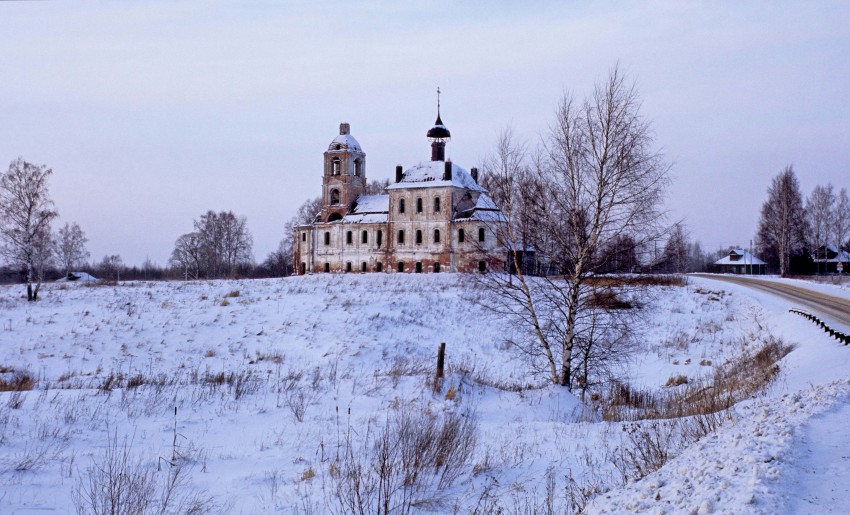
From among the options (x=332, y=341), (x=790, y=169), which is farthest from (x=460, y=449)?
(x=790, y=169)

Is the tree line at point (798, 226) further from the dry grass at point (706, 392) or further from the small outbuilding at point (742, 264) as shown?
the dry grass at point (706, 392)

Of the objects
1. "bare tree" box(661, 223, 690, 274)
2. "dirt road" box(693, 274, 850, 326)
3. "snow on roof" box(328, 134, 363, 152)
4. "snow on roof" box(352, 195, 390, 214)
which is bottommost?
"dirt road" box(693, 274, 850, 326)

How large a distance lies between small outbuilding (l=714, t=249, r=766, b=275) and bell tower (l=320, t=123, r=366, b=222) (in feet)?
146

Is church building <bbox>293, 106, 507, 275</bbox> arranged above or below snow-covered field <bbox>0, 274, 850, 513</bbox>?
above

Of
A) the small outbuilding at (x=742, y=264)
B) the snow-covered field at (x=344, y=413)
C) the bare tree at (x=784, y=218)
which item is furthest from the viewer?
the small outbuilding at (x=742, y=264)

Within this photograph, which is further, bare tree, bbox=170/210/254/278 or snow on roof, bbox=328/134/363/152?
bare tree, bbox=170/210/254/278

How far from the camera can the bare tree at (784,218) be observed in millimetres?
51281

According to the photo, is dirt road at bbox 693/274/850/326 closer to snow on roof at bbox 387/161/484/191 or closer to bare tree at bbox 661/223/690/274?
bare tree at bbox 661/223/690/274

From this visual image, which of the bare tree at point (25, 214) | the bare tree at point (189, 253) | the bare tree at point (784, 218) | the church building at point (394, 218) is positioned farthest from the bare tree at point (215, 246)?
the bare tree at point (784, 218)

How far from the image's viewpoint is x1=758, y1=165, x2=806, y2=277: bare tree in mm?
51281

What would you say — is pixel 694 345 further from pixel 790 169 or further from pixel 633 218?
pixel 790 169

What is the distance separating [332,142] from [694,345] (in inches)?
1687

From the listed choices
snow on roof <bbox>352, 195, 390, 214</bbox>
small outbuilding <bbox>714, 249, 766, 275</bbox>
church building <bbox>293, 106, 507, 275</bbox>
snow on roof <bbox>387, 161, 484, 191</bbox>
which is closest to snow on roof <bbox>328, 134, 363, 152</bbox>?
church building <bbox>293, 106, 507, 275</bbox>

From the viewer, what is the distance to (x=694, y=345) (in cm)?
2133
